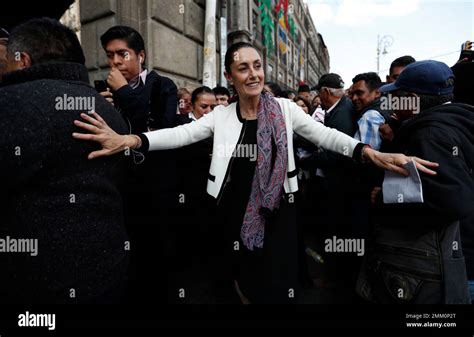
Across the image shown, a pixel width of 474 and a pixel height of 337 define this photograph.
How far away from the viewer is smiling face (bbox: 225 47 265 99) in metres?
1.88

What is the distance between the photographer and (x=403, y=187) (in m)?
1.35

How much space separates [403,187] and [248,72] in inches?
44.0

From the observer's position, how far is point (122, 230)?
4.58 feet

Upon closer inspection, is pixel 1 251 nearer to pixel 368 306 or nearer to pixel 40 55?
pixel 40 55

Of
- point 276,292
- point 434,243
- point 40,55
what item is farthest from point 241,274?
point 40,55

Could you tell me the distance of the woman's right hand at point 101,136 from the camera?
3.78 feet

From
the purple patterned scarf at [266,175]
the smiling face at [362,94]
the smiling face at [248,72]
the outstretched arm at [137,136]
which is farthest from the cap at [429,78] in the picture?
the smiling face at [362,94]

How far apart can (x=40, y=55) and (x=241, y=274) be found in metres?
1.65

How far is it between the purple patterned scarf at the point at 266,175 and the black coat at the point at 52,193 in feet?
2.77

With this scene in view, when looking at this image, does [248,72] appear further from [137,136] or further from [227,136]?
[137,136]

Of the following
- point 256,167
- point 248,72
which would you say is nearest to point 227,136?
point 256,167

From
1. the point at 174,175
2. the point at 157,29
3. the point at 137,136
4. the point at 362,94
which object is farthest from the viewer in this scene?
the point at 157,29

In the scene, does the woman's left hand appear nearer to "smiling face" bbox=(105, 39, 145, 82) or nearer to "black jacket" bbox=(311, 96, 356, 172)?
"black jacket" bbox=(311, 96, 356, 172)

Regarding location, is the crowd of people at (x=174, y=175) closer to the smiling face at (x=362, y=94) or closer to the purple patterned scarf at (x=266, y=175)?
the purple patterned scarf at (x=266, y=175)
